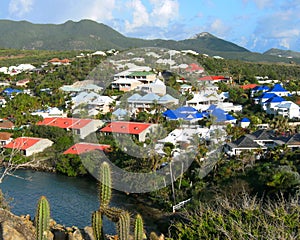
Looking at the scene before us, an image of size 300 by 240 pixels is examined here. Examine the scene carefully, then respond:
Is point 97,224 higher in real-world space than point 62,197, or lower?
higher

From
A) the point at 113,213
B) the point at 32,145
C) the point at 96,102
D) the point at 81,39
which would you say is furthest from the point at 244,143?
the point at 81,39

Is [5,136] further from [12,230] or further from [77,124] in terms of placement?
[12,230]

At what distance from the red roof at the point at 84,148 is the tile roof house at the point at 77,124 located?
145 centimetres

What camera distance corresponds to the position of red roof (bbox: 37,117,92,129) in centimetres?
1717

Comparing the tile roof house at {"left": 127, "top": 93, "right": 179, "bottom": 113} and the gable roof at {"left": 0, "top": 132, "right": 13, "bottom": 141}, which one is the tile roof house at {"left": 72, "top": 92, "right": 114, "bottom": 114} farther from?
the gable roof at {"left": 0, "top": 132, "right": 13, "bottom": 141}

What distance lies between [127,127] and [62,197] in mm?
4030

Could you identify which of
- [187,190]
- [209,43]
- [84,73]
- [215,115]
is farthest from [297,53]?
[187,190]

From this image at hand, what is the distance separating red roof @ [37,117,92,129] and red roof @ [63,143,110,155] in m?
2.12

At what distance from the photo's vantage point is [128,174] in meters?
11.9

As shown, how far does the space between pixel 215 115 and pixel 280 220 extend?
1099 centimetres

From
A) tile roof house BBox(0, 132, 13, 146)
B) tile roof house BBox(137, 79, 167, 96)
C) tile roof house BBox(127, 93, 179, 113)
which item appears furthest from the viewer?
tile roof house BBox(137, 79, 167, 96)

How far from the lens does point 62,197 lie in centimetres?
1152

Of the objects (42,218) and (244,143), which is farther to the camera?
(244,143)

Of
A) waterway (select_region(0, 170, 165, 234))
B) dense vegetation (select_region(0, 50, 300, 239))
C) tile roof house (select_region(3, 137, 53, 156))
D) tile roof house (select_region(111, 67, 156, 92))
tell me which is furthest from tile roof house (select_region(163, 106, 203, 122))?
tile roof house (select_region(111, 67, 156, 92))
